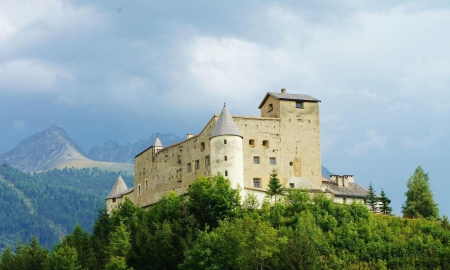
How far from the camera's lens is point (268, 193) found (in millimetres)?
75938

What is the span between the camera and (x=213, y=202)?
237ft

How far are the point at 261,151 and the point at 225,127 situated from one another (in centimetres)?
518

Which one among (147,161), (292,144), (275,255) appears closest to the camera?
(275,255)

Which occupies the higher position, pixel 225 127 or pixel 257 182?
pixel 225 127

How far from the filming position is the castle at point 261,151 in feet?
251

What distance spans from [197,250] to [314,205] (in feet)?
53.9

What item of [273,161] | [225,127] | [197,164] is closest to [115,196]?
[197,164]

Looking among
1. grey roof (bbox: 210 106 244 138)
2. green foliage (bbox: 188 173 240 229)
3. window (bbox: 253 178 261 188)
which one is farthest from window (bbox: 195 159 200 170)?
green foliage (bbox: 188 173 240 229)

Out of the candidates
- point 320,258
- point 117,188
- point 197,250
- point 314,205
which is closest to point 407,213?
point 314,205

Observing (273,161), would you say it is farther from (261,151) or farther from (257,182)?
(257,182)

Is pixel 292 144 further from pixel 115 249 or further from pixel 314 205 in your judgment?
pixel 115 249

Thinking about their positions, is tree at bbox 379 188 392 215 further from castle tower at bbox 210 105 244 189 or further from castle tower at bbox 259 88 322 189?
castle tower at bbox 210 105 244 189

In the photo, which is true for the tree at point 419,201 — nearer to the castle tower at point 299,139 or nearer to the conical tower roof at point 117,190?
the castle tower at point 299,139

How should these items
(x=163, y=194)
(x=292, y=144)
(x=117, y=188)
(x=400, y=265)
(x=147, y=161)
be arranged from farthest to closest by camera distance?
(x=117, y=188)
(x=147, y=161)
(x=163, y=194)
(x=292, y=144)
(x=400, y=265)
